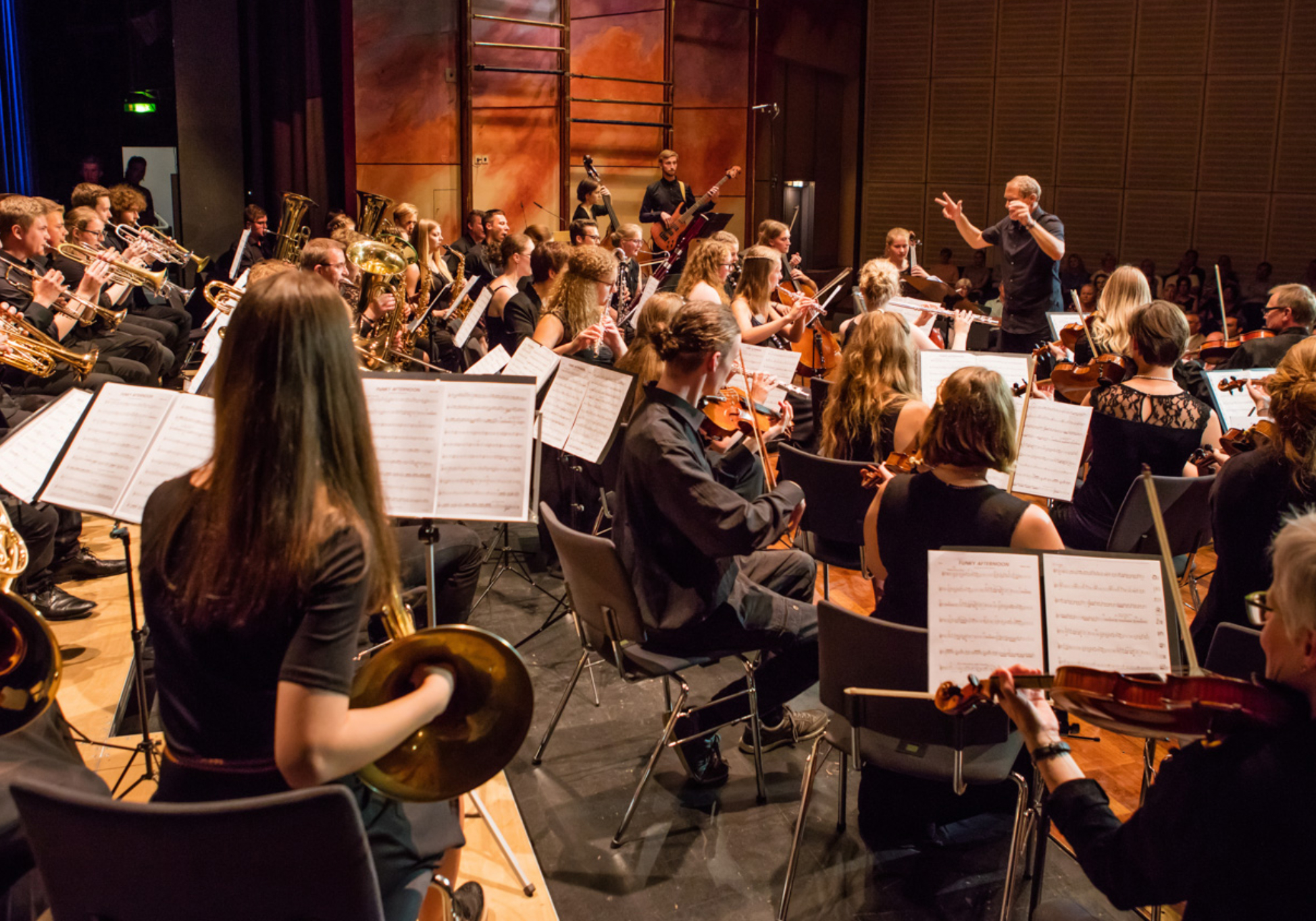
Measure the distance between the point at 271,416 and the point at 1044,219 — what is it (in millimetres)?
6303

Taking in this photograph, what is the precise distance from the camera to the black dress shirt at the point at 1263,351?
16.3 feet

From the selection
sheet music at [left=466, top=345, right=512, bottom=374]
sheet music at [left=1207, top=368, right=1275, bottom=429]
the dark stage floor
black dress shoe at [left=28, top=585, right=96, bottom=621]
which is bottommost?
the dark stage floor

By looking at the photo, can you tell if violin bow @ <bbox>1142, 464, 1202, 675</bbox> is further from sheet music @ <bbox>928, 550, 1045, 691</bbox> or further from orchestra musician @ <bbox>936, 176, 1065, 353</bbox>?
orchestra musician @ <bbox>936, 176, 1065, 353</bbox>

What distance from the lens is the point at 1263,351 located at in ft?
16.3

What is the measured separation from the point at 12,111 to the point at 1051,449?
8.89 meters

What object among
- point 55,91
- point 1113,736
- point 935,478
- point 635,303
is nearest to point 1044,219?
point 635,303

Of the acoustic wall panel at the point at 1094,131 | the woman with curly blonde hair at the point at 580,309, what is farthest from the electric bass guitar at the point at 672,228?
the woman with curly blonde hair at the point at 580,309

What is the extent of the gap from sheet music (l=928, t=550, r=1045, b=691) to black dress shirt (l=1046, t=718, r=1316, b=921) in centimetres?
52

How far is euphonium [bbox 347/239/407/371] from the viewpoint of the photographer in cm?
521

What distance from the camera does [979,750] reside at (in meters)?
2.39

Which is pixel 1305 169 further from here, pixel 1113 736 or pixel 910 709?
pixel 910 709

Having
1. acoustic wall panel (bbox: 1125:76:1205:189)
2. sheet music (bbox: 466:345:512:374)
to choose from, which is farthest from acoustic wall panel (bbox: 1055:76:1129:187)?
sheet music (bbox: 466:345:512:374)

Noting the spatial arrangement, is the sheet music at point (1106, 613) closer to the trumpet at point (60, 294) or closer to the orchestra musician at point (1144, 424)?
the orchestra musician at point (1144, 424)

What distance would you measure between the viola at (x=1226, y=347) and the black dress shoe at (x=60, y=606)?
5.34 metres
